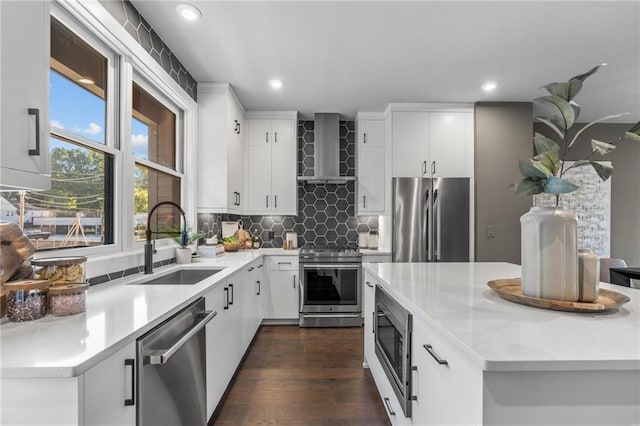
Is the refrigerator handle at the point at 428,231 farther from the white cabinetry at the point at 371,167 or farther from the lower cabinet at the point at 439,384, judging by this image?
the lower cabinet at the point at 439,384

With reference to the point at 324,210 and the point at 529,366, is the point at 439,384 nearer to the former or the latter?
the point at 529,366

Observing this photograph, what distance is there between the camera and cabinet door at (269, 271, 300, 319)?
3.76 m

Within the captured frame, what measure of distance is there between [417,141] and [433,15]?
181 centimetres

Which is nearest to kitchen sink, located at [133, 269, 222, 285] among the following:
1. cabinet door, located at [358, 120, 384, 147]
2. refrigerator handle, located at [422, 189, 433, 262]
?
refrigerator handle, located at [422, 189, 433, 262]

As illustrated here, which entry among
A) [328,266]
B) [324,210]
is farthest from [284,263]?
[324,210]

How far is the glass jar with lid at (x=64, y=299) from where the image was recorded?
112cm

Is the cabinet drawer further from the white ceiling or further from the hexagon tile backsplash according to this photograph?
the white ceiling

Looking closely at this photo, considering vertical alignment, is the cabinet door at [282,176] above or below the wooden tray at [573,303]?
above

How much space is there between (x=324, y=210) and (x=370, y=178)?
2.65 feet

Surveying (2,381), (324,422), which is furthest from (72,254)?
(324,422)

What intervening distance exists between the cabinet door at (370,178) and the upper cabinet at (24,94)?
3.31m

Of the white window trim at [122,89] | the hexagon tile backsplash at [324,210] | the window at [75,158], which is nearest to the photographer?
the window at [75,158]

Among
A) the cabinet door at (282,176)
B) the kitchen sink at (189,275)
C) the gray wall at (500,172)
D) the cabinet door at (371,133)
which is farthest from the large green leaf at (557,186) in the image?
the cabinet door at (282,176)

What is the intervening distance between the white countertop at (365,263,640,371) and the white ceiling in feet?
5.92
